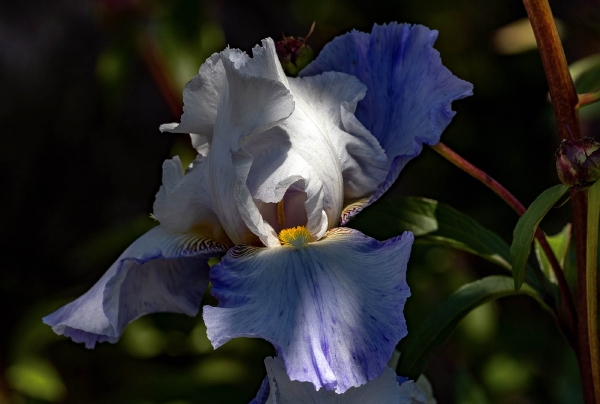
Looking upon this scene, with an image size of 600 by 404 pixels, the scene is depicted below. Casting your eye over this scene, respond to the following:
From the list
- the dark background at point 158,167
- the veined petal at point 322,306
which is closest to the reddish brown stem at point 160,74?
the dark background at point 158,167

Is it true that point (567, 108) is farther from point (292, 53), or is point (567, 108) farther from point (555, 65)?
point (292, 53)

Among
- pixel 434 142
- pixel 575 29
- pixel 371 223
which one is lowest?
pixel 575 29

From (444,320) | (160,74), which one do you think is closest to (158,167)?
(160,74)

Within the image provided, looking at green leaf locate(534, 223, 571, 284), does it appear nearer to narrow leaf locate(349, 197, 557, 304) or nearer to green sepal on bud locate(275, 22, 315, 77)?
narrow leaf locate(349, 197, 557, 304)

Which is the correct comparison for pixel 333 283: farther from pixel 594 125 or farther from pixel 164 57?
pixel 594 125

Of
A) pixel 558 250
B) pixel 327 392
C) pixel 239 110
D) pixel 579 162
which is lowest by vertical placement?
pixel 558 250

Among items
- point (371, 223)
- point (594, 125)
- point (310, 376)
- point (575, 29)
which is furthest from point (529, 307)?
point (310, 376)

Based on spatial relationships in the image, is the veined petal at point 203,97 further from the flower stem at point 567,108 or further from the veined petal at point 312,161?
the flower stem at point 567,108
